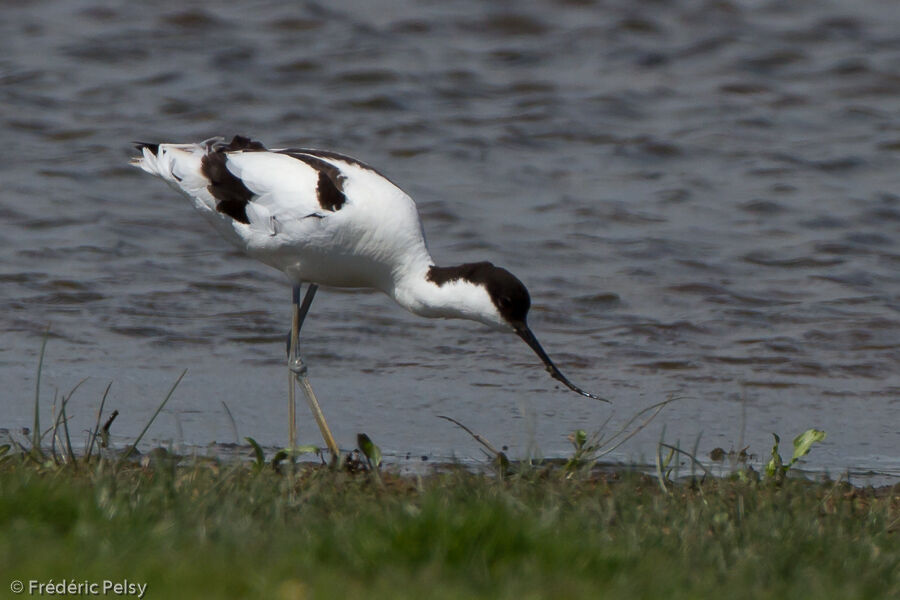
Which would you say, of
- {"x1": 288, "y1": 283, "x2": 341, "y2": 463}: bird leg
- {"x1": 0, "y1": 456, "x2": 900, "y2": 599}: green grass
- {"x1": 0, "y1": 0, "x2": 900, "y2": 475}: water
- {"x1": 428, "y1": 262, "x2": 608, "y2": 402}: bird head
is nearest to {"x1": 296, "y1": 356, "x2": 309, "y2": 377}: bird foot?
{"x1": 288, "y1": 283, "x2": 341, "y2": 463}: bird leg

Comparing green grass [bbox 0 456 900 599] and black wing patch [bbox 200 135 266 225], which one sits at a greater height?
black wing patch [bbox 200 135 266 225]

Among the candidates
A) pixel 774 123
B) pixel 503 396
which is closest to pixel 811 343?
pixel 503 396

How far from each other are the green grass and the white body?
138 centimetres

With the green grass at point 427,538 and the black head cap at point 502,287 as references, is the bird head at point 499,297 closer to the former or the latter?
the black head cap at point 502,287

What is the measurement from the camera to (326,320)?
8273 millimetres

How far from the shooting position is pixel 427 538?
363 cm

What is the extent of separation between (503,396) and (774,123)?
16.5 ft

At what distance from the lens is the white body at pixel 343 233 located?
5.87 meters

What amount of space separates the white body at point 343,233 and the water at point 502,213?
2.09ft

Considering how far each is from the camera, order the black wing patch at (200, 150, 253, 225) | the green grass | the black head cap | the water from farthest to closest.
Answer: the water < the black wing patch at (200, 150, 253, 225) < the black head cap < the green grass

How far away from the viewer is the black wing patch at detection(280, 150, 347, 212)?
5859 millimetres

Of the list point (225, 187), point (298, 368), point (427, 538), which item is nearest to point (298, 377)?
point (298, 368)

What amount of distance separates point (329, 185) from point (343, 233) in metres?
0.21

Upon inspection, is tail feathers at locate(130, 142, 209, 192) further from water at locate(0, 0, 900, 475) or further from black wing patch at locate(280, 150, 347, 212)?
water at locate(0, 0, 900, 475)
